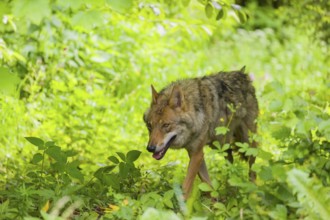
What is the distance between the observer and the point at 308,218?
3775 mm

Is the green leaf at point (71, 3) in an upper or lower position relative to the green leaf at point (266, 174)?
upper

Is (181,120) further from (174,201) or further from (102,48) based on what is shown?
(102,48)

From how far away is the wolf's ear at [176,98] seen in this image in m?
6.02

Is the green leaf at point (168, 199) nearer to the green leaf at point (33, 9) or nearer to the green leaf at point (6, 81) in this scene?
the green leaf at point (6, 81)

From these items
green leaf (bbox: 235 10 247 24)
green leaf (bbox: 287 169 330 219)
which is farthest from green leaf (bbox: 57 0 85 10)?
green leaf (bbox: 235 10 247 24)

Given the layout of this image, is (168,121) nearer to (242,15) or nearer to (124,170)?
(124,170)

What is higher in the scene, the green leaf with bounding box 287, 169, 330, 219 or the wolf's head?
the green leaf with bounding box 287, 169, 330, 219

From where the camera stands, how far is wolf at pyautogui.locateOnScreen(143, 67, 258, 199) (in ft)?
19.6

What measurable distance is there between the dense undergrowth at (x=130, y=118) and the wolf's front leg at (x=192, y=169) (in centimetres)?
10

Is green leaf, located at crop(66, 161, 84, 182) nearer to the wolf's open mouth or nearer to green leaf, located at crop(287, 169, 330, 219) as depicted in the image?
the wolf's open mouth

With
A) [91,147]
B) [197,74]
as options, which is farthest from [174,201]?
[197,74]

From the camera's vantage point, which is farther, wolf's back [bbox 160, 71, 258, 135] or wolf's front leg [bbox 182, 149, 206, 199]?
wolf's back [bbox 160, 71, 258, 135]

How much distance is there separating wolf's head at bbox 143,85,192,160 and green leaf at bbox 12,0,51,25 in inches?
99.6

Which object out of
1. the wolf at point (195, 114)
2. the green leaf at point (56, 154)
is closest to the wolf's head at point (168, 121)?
the wolf at point (195, 114)
